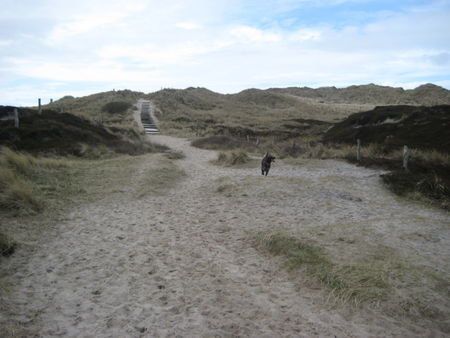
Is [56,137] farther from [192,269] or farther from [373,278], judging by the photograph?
[373,278]

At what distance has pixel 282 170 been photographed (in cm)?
1461

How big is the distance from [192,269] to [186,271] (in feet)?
0.37

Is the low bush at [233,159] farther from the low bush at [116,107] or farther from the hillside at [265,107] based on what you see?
the low bush at [116,107]

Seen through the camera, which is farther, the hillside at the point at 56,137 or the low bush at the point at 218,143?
the low bush at the point at 218,143

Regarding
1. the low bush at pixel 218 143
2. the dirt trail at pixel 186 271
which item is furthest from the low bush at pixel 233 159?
the dirt trail at pixel 186 271

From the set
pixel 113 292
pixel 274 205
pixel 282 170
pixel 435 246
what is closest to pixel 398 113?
pixel 282 170

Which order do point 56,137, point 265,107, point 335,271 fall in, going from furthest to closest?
point 265,107
point 56,137
point 335,271

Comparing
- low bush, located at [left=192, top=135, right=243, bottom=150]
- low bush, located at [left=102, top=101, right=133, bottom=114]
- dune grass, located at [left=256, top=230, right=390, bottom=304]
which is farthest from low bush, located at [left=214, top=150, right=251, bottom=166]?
low bush, located at [left=102, top=101, right=133, bottom=114]

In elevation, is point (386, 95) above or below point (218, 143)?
above

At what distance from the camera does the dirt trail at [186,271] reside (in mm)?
3811

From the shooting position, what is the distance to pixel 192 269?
5.37 meters

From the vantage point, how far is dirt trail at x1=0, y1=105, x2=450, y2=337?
381 cm

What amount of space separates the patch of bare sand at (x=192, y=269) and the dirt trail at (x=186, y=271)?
0.6 inches

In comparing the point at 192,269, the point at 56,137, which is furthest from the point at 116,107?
the point at 192,269
